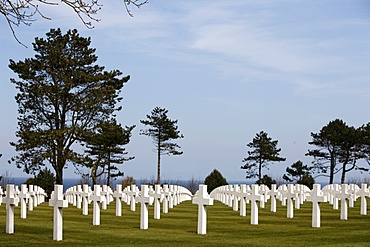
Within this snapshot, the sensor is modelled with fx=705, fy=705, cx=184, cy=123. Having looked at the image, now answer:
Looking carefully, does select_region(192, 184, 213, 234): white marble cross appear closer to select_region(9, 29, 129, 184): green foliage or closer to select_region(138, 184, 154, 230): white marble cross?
select_region(138, 184, 154, 230): white marble cross

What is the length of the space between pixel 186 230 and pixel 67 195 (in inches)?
595

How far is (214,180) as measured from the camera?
52.8 metres

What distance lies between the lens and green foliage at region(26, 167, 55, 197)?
45625mm

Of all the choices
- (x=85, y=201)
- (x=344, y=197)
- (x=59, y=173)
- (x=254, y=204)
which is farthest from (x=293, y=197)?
(x=59, y=173)

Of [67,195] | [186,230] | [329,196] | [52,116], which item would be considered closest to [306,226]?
[186,230]

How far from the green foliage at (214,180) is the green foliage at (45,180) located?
12149mm

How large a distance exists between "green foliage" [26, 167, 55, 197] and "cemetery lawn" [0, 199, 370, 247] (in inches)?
972

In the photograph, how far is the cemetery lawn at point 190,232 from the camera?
545 inches

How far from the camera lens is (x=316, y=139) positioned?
60.6m

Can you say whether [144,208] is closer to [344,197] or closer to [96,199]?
[96,199]

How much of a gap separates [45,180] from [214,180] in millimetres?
13214

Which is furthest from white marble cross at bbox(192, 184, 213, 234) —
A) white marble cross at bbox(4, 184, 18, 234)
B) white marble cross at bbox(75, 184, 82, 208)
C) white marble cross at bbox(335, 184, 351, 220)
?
white marble cross at bbox(75, 184, 82, 208)

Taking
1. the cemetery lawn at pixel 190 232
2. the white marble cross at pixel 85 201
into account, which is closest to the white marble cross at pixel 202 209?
the cemetery lawn at pixel 190 232

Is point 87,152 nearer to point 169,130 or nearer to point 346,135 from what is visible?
point 169,130
